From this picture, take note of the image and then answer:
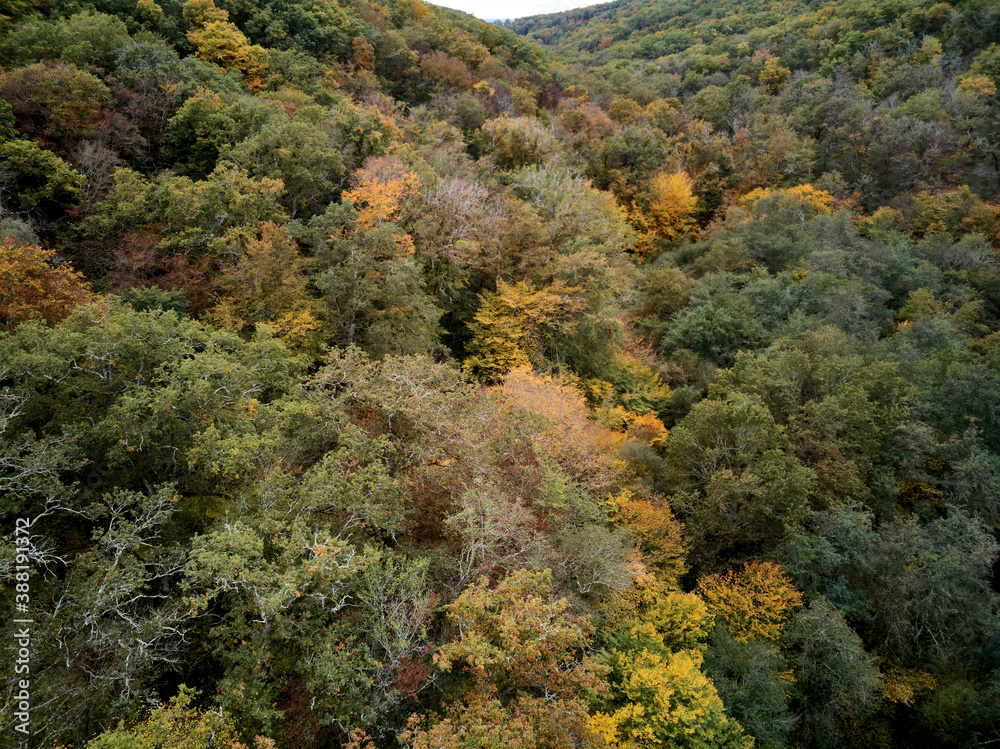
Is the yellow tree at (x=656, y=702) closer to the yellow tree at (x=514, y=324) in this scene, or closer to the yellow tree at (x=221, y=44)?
the yellow tree at (x=514, y=324)

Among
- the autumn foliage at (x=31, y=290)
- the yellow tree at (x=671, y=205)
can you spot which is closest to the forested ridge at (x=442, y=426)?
the autumn foliage at (x=31, y=290)

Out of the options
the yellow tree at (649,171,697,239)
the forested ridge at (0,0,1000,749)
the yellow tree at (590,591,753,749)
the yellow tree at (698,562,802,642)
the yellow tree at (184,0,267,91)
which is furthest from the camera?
the yellow tree at (649,171,697,239)

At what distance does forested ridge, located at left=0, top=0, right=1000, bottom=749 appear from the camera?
1037cm

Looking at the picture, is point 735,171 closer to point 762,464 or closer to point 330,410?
point 762,464

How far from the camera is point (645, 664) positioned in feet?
49.8

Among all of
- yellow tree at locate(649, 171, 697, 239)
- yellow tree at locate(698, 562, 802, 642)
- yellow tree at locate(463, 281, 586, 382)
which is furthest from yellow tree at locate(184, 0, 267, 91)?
yellow tree at locate(698, 562, 802, 642)

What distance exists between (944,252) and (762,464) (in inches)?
1075

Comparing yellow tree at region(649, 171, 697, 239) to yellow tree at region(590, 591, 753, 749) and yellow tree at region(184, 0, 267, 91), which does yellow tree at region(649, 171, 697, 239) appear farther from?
yellow tree at region(590, 591, 753, 749)

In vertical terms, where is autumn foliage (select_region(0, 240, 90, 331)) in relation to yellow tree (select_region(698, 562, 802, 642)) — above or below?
above

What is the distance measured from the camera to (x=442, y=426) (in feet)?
48.4

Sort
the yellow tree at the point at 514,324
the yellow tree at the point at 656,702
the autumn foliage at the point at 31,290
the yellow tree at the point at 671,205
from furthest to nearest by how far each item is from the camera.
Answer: the yellow tree at the point at 671,205
the yellow tree at the point at 514,324
the yellow tree at the point at 656,702
the autumn foliage at the point at 31,290

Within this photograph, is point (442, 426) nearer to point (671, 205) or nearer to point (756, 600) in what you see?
point (756, 600)

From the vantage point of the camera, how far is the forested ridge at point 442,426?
34.0 feet

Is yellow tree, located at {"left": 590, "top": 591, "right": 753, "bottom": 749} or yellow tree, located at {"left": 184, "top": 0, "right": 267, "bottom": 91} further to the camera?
yellow tree, located at {"left": 184, "top": 0, "right": 267, "bottom": 91}
